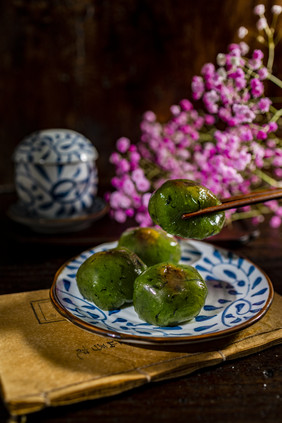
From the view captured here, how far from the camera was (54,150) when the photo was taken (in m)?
1.20

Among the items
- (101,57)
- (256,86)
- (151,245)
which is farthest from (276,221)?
(101,57)

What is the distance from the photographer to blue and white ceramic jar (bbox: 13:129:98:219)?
1192mm

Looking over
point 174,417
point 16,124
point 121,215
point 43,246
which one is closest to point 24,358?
point 174,417

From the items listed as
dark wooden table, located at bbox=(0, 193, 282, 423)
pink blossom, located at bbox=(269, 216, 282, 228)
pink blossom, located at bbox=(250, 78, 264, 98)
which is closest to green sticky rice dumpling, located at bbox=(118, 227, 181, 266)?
dark wooden table, located at bbox=(0, 193, 282, 423)

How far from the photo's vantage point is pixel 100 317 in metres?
0.71

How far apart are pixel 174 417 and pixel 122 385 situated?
0.08 meters

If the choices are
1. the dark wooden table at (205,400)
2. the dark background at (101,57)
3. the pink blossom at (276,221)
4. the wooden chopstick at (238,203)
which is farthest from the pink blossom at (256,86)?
the dark background at (101,57)

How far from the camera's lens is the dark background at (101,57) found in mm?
1685

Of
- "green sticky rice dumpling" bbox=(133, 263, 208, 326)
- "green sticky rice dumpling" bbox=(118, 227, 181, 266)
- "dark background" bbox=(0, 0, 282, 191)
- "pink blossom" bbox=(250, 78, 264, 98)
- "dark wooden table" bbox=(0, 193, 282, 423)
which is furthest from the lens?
"dark background" bbox=(0, 0, 282, 191)

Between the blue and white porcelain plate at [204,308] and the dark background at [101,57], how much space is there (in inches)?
40.6

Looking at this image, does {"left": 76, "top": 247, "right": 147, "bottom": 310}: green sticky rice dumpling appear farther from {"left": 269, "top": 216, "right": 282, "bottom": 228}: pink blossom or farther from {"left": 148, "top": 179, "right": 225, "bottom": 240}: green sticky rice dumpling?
{"left": 269, "top": 216, "right": 282, "bottom": 228}: pink blossom

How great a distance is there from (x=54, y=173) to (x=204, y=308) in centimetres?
62

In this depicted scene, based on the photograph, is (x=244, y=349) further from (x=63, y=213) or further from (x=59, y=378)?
(x=63, y=213)

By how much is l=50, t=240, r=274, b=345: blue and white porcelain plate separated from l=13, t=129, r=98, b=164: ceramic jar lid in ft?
1.20
